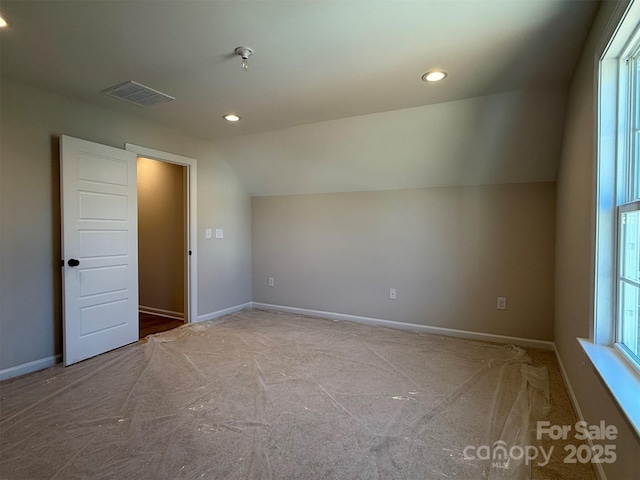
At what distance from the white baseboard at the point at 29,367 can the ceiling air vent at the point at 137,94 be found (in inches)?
91.2

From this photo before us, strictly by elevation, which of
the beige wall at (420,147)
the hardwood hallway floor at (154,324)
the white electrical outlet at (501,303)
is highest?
the beige wall at (420,147)

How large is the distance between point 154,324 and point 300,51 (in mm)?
3685

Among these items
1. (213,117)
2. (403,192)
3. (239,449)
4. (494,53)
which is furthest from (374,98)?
(239,449)

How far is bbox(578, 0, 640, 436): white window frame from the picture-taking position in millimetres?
1567

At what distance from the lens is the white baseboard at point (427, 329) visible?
129 inches

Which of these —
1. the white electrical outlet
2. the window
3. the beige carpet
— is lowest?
the beige carpet

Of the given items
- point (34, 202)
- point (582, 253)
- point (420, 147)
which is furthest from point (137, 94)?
point (582, 253)

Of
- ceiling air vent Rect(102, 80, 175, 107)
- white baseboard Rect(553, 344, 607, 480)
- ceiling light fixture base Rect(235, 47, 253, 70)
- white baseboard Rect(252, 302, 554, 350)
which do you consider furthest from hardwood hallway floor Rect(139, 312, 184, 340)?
white baseboard Rect(553, 344, 607, 480)

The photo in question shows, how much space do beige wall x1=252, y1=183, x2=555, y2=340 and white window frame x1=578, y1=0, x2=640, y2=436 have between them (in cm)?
173

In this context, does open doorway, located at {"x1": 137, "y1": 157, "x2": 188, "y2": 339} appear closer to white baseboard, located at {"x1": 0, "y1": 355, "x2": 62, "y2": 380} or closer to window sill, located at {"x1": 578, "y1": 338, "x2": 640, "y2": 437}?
white baseboard, located at {"x1": 0, "y1": 355, "x2": 62, "y2": 380}

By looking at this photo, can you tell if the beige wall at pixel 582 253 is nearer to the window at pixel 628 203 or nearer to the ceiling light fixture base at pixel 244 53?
the window at pixel 628 203

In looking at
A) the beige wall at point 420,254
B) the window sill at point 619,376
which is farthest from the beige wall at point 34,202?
the window sill at point 619,376

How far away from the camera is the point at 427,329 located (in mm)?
3738

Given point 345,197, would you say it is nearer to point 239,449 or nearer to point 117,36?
point 117,36
